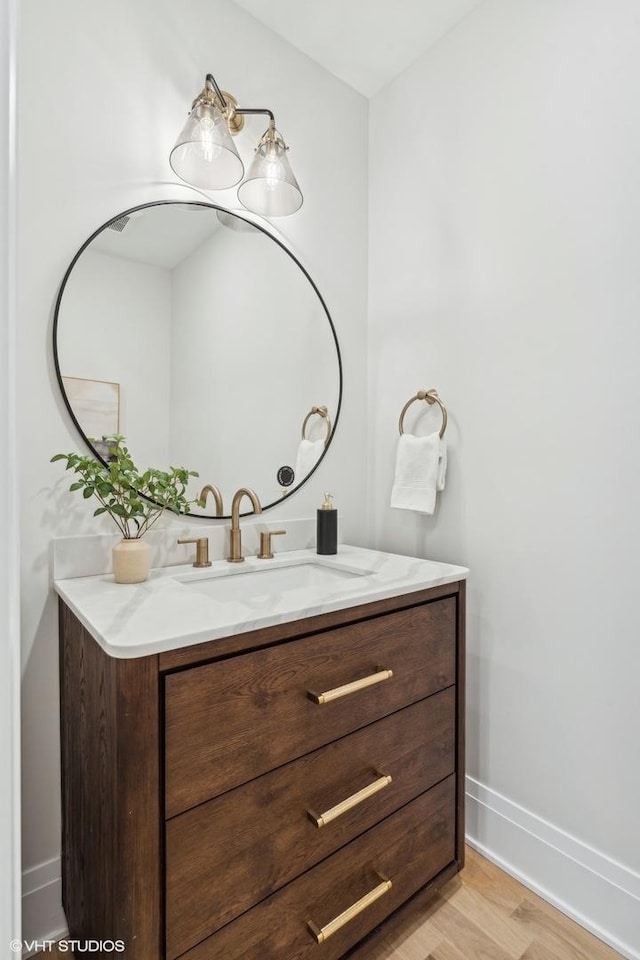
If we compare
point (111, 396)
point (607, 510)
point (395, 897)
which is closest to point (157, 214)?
point (111, 396)

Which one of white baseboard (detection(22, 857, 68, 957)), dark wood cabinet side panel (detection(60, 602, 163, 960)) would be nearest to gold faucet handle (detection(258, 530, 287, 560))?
dark wood cabinet side panel (detection(60, 602, 163, 960))

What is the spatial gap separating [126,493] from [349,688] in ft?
2.43

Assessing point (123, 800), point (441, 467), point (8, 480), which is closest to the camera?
point (8, 480)

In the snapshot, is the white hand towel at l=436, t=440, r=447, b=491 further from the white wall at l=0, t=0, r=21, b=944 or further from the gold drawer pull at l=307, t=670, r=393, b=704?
the white wall at l=0, t=0, r=21, b=944

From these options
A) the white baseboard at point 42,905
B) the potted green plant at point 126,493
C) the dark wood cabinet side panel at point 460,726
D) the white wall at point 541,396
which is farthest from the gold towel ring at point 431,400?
the white baseboard at point 42,905

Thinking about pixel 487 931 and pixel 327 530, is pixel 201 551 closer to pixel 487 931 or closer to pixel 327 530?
pixel 327 530

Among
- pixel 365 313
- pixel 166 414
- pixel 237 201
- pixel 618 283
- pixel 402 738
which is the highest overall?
pixel 237 201

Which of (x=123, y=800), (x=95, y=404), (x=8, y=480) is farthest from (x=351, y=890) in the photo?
(x=95, y=404)

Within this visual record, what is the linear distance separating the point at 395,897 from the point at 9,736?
1081 millimetres

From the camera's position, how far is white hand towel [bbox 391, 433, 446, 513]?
5.10 feet

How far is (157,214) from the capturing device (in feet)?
4.42

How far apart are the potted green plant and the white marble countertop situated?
65mm

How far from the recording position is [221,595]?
4.18 ft

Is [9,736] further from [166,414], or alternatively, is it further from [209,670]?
[166,414]
